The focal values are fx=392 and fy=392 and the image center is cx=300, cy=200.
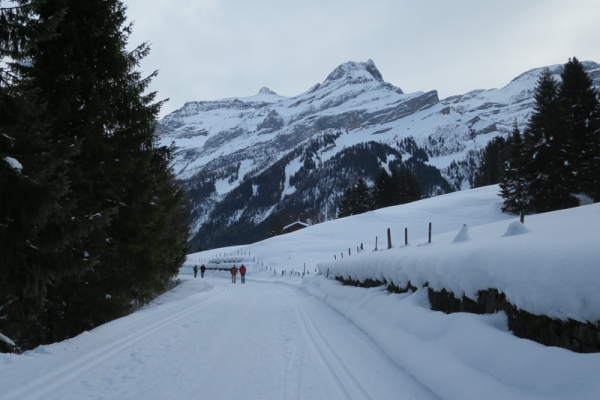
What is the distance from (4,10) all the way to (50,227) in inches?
162

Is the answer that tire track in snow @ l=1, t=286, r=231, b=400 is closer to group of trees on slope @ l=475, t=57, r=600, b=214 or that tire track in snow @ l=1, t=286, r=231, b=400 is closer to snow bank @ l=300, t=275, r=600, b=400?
snow bank @ l=300, t=275, r=600, b=400

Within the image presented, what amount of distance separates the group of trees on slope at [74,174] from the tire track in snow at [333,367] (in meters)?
5.22

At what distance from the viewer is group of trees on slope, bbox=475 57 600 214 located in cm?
3077

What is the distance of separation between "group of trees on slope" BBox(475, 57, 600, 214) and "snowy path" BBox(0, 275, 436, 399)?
30.4 metres

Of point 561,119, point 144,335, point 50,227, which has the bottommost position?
point 144,335

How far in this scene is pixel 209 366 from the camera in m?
6.28

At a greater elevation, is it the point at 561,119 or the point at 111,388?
the point at 561,119

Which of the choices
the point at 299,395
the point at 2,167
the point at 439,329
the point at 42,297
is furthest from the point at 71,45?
the point at 439,329

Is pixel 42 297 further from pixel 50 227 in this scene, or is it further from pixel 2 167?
pixel 2 167

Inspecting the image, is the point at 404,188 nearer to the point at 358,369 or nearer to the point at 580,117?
the point at 580,117

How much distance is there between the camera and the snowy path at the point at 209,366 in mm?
5051

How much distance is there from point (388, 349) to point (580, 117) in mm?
34500

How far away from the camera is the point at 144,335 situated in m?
8.70

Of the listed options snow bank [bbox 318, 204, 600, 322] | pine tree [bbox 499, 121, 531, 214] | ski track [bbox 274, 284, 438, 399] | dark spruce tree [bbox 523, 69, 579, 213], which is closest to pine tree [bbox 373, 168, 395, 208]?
pine tree [bbox 499, 121, 531, 214]
